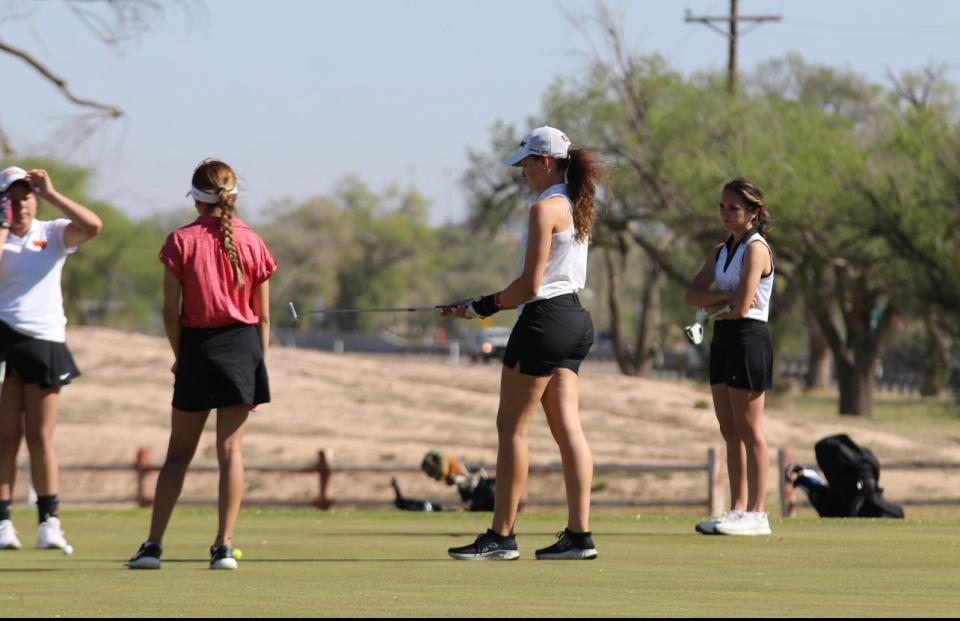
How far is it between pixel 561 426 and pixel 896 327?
139 feet

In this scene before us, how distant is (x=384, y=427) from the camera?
1451 inches

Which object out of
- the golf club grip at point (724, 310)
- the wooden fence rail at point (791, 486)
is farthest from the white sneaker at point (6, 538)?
the wooden fence rail at point (791, 486)

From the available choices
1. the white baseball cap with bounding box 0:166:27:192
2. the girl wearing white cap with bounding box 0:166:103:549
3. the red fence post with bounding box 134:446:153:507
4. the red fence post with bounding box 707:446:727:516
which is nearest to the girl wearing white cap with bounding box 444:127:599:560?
the girl wearing white cap with bounding box 0:166:103:549

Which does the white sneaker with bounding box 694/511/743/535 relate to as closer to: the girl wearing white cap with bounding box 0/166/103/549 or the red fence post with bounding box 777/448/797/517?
the girl wearing white cap with bounding box 0/166/103/549

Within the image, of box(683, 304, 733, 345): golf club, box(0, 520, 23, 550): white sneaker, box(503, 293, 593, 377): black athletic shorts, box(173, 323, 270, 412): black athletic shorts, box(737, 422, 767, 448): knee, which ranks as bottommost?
box(0, 520, 23, 550): white sneaker

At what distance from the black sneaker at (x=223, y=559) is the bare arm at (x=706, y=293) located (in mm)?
2815

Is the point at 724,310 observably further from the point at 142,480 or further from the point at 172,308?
the point at 142,480

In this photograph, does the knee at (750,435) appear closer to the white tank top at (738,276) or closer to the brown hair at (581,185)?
the white tank top at (738,276)

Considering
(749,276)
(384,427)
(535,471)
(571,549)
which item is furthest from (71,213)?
(384,427)

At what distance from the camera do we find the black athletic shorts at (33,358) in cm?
851

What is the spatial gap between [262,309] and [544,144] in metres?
1.44

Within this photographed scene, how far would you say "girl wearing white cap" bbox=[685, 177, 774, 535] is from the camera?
870 cm

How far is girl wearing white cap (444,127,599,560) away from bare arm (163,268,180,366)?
1185 millimetres

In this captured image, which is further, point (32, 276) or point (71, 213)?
point (32, 276)
